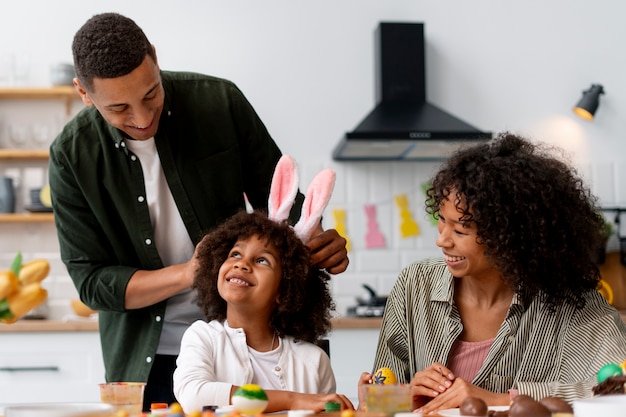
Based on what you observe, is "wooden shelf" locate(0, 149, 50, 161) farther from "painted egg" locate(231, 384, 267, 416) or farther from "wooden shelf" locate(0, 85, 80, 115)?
"painted egg" locate(231, 384, 267, 416)

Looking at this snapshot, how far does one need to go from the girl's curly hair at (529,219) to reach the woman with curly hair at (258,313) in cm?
41

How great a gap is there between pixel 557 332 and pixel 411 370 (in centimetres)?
37

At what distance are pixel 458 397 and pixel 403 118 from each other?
283 cm

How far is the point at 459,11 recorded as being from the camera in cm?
480

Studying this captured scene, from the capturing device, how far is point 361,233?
15.2 ft

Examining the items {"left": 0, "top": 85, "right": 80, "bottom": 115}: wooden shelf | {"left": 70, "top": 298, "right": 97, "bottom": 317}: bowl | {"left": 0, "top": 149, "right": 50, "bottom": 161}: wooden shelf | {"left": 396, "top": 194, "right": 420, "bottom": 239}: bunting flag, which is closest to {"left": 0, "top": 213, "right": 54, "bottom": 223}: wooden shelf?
{"left": 0, "top": 149, "right": 50, "bottom": 161}: wooden shelf

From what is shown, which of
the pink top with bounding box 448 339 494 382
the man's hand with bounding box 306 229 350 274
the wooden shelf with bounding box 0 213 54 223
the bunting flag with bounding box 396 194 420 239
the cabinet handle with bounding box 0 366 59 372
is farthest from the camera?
the bunting flag with bounding box 396 194 420 239

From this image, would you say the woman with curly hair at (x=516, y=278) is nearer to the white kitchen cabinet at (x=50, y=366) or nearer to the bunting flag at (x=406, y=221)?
the white kitchen cabinet at (x=50, y=366)

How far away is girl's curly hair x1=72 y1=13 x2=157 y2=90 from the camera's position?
6.15ft

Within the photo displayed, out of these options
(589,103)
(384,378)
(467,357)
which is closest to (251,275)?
(384,378)

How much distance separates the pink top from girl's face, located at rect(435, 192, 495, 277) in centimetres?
18

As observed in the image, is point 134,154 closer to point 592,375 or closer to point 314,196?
point 314,196

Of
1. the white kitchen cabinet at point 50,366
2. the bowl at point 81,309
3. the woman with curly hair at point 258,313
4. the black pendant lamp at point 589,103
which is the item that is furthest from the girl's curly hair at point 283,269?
the black pendant lamp at point 589,103

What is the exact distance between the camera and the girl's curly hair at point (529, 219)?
6.42 feet
